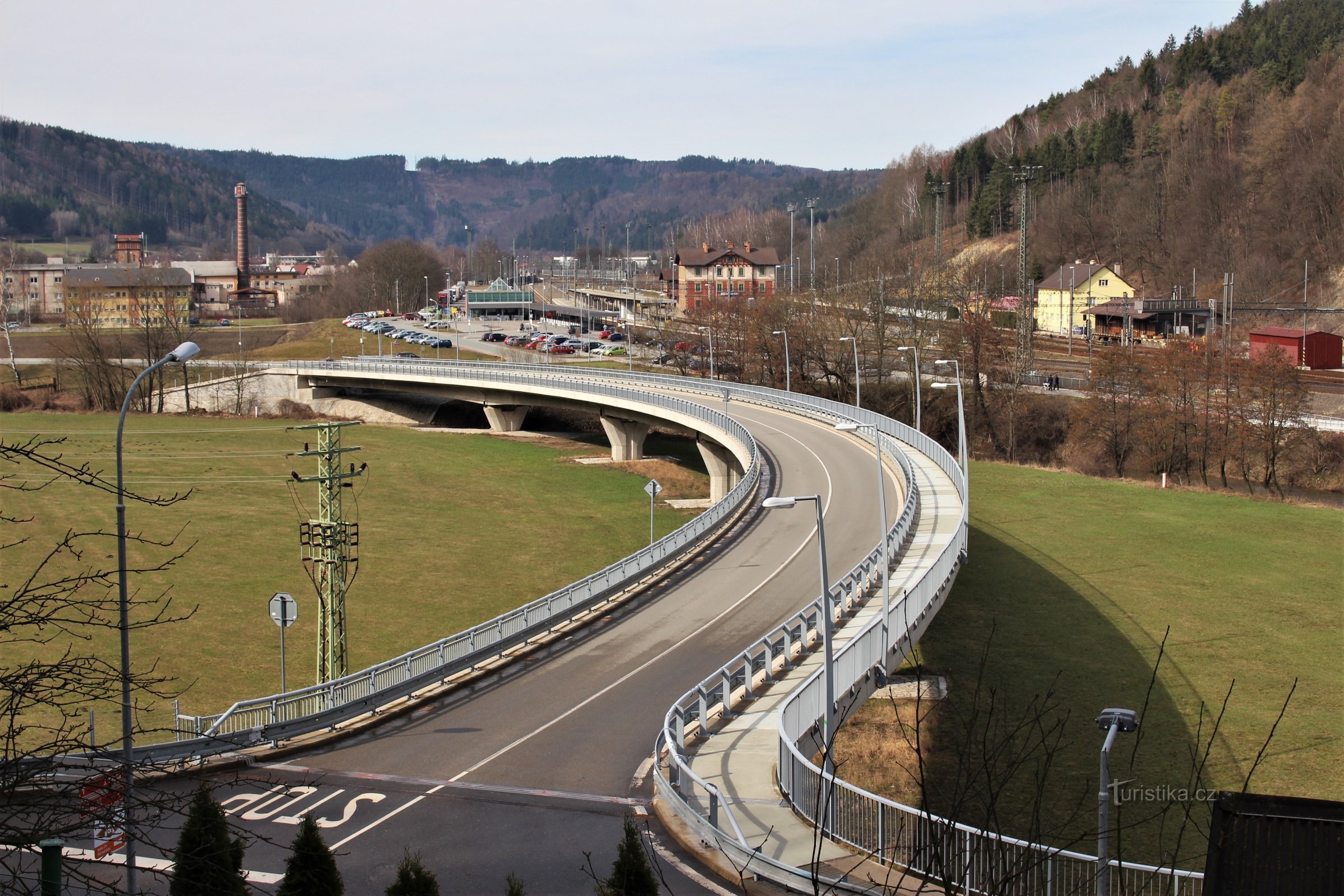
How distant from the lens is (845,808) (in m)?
16.9

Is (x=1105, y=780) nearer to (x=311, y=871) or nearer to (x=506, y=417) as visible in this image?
(x=311, y=871)

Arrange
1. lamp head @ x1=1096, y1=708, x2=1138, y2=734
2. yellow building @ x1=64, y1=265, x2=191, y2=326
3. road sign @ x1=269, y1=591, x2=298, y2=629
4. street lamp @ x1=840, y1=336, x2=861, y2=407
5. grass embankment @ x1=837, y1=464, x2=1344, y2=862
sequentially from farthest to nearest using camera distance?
yellow building @ x1=64, y1=265, x2=191, y2=326, street lamp @ x1=840, y1=336, x2=861, y2=407, grass embankment @ x1=837, y1=464, x2=1344, y2=862, road sign @ x1=269, y1=591, x2=298, y2=629, lamp head @ x1=1096, y1=708, x2=1138, y2=734

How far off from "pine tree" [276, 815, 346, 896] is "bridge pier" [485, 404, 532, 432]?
74.0 metres

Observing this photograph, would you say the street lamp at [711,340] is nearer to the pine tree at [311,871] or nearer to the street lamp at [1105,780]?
the pine tree at [311,871]

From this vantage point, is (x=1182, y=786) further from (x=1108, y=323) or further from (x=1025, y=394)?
(x=1108, y=323)

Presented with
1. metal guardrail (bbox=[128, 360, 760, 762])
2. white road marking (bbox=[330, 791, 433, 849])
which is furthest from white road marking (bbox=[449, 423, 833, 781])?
metal guardrail (bbox=[128, 360, 760, 762])

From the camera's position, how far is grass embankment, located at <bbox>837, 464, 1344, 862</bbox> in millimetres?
25922

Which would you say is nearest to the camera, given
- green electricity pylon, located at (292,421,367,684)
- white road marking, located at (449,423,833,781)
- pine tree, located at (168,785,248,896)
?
pine tree, located at (168,785,248,896)

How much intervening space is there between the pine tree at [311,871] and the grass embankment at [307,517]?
28.5ft

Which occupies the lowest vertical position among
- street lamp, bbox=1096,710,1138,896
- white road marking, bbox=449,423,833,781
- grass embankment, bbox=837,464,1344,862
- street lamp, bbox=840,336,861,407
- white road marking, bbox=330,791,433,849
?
grass embankment, bbox=837,464,1344,862

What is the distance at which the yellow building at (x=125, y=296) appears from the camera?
3939 inches

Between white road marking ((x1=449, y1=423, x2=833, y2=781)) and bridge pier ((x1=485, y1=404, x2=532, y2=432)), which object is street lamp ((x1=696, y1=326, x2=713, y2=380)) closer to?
bridge pier ((x1=485, y1=404, x2=532, y2=432))

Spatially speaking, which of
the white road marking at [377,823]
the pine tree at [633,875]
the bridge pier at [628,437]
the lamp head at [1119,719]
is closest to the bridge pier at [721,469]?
the bridge pier at [628,437]

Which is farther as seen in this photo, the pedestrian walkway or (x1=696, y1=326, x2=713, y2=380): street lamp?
(x1=696, y1=326, x2=713, y2=380): street lamp
